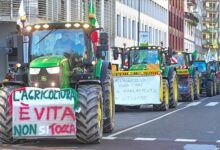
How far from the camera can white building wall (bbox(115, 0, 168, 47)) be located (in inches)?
2184

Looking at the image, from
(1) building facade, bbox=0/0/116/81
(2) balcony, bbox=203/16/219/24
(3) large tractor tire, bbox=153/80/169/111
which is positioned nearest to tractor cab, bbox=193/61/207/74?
(1) building facade, bbox=0/0/116/81

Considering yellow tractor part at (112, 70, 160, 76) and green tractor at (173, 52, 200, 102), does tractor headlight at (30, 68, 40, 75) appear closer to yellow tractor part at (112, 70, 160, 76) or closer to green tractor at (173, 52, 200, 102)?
yellow tractor part at (112, 70, 160, 76)

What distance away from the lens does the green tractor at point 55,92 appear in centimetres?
1199

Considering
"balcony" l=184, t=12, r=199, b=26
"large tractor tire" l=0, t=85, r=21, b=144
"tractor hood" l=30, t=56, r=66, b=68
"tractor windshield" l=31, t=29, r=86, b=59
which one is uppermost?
"balcony" l=184, t=12, r=199, b=26

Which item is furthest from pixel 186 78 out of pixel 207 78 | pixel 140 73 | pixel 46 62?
pixel 46 62

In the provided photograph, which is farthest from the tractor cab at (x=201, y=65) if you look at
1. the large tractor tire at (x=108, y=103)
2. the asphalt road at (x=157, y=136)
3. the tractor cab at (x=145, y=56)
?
the large tractor tire at (x=108, y=103)

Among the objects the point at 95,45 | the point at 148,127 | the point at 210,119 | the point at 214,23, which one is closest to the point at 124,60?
the point at 210,119

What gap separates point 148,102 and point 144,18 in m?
43.8

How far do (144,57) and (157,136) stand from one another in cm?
1060

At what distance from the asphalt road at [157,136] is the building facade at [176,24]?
6446 cm

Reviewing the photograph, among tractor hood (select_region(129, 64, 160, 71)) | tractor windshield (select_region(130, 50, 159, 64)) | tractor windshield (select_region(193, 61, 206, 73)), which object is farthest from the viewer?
tractor windshield (select_region(193, 61, 206, 73))

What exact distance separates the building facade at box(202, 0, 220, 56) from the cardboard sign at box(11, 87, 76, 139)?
385ft

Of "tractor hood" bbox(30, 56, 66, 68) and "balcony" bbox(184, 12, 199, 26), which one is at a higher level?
"balcony" bbox(184, 12, 199, 26)

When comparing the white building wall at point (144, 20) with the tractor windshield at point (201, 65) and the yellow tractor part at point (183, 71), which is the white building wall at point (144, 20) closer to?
the tractor windshield at point (201, 65)
